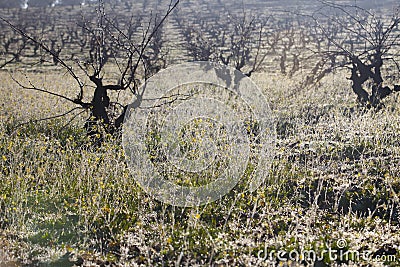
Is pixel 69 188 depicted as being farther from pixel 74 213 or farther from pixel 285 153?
pixel 285 153

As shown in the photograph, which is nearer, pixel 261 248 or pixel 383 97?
pixel 261 248

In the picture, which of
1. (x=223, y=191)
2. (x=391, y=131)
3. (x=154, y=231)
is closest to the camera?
(x=154, y=231)

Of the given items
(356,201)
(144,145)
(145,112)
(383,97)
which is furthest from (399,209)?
(383,97)

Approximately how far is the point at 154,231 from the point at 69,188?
1.51m

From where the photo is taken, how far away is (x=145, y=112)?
8.03 meters

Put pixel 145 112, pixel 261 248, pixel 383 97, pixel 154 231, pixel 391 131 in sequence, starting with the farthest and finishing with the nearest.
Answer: pixel 383 97, pixel 145 112, pixel 391 131, pixel 154 231, pixel 261 248

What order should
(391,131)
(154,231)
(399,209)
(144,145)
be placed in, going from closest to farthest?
(154,231) → (399,209) → (144,145) → (391,131)

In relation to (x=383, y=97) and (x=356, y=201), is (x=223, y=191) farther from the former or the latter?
(x=383, y=97)

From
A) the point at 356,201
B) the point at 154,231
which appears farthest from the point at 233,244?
the point at 356,201

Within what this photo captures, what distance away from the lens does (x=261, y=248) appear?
13.4 feet

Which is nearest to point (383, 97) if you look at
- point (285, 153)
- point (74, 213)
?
point (285, 153)

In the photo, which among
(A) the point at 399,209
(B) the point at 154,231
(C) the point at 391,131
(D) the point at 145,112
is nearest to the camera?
(B) the point at 154,231

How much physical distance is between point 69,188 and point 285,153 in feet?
9.26

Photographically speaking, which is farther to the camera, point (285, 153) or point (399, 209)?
point (285, 153)
